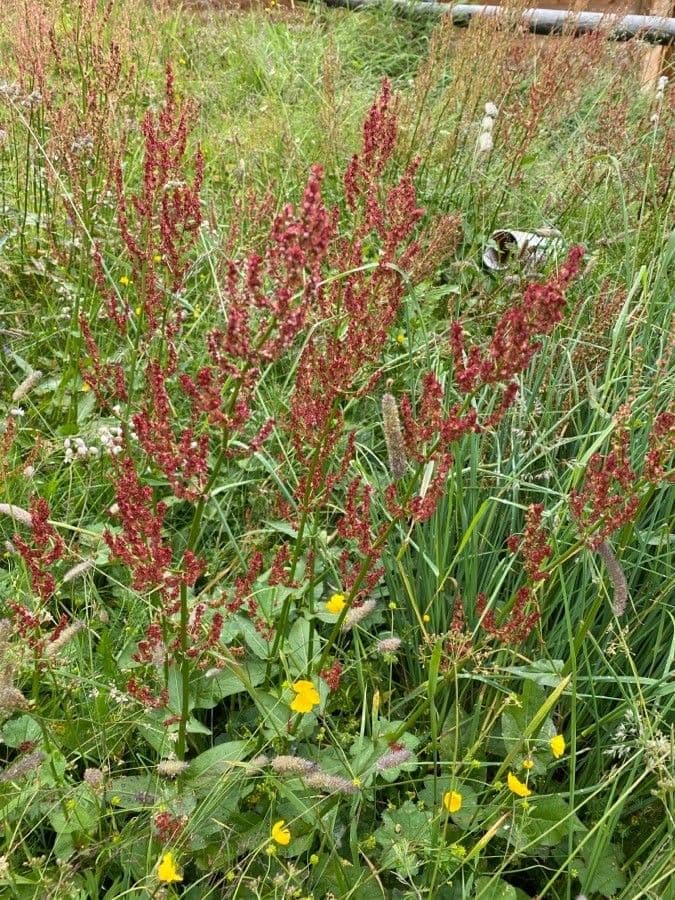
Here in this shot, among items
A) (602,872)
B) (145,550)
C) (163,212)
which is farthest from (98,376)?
(602,872)

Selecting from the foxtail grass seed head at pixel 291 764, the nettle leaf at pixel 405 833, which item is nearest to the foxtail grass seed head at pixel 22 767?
the foxtail grass seed head at pixel 291 764

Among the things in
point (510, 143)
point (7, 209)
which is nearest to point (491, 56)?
point (510, 143)

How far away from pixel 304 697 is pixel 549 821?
2.05 ft

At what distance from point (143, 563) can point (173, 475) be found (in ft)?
0.80

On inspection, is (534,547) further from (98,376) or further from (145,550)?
(98,376)

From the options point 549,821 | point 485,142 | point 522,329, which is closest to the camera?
point 522,329

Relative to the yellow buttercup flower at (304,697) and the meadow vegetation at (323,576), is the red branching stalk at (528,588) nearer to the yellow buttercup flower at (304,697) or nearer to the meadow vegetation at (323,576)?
the meadow vegetation at (323,576)

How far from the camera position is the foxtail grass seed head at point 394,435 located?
1.58 metres

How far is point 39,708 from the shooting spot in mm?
1930

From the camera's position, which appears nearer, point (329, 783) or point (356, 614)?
point (329, 783)

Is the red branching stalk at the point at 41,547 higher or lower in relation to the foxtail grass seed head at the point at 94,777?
higher

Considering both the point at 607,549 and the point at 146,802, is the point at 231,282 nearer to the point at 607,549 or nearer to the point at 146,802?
the point at 607,549

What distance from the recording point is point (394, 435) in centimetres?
162

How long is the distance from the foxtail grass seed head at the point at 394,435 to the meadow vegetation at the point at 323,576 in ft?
0.03
